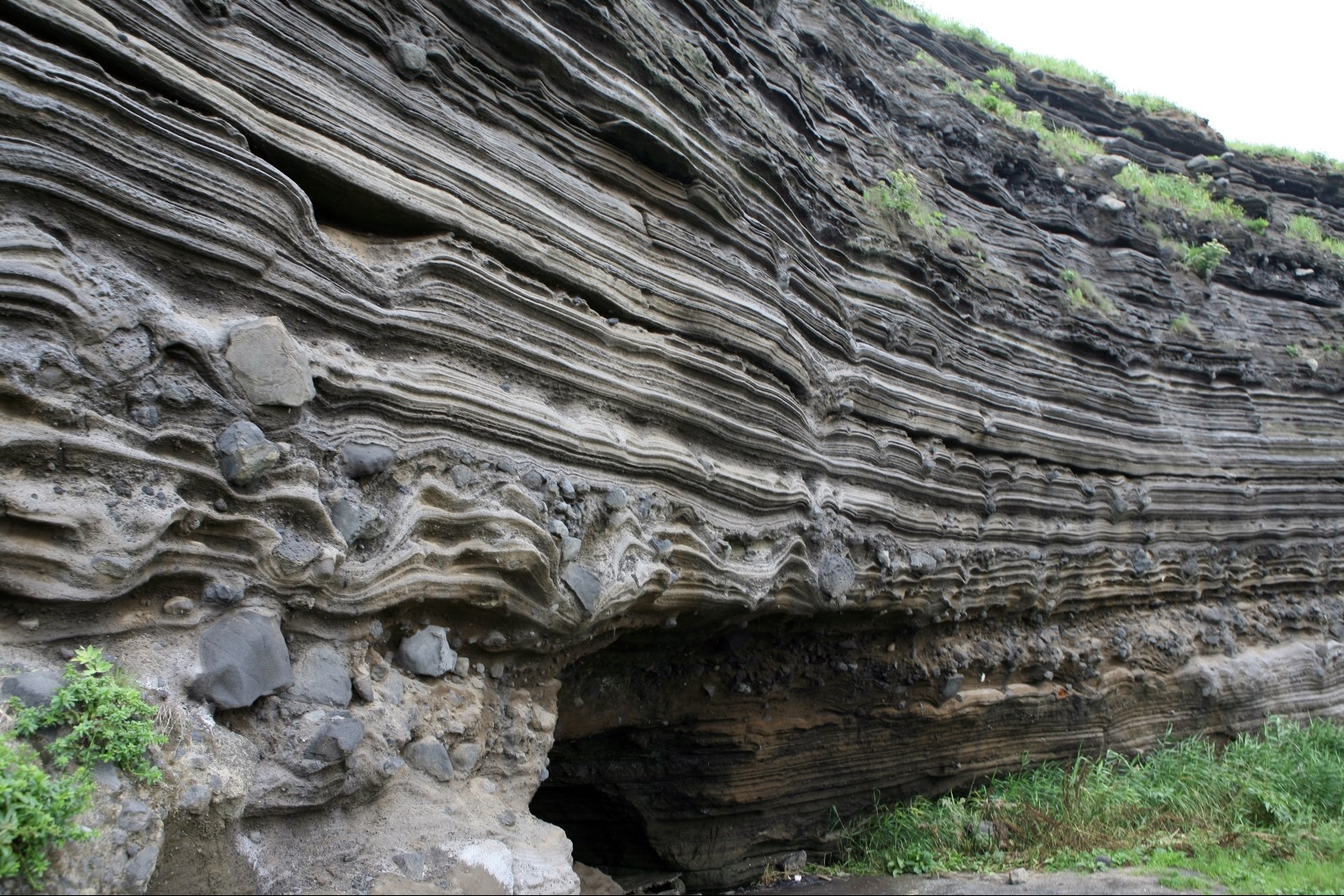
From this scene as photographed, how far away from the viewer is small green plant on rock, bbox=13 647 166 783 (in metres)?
2.07

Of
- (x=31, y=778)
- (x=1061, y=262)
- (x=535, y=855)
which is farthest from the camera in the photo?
(x=1061, y=262)

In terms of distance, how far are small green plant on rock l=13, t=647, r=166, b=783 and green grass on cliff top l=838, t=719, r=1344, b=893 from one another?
527cm

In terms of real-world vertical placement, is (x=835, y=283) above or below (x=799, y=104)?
below

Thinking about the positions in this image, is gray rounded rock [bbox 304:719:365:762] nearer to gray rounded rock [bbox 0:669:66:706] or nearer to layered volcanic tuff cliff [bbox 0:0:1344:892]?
layered volcanic tuff cliff [bbox 0:0:1344:892]

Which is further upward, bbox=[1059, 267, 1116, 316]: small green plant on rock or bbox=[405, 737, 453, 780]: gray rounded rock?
bbox=[1059, 267, 1116, 316]: small green plant on rock

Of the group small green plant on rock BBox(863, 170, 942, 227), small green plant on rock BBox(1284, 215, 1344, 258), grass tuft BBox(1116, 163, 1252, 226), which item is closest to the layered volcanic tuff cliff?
small green plant on rock BBox(863, 170, 942, 227)

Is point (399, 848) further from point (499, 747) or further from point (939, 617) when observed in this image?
point (939, 617)

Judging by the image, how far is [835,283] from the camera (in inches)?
257

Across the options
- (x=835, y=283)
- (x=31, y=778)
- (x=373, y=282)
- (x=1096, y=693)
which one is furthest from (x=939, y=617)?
(x=31, y=778)

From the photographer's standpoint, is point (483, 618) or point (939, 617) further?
point (939, 617)

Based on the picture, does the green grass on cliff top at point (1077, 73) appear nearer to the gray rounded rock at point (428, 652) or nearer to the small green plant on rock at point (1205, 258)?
the small green plant on rock at point (1205, 258)

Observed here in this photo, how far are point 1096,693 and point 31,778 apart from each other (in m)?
8.02

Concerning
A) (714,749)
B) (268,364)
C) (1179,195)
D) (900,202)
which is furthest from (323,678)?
(1179,195)

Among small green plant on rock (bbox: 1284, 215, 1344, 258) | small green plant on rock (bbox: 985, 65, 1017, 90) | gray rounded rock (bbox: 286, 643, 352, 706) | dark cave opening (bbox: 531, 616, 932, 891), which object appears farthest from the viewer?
small green plant on rock (bbox: 985, 65, 1017, 90)
